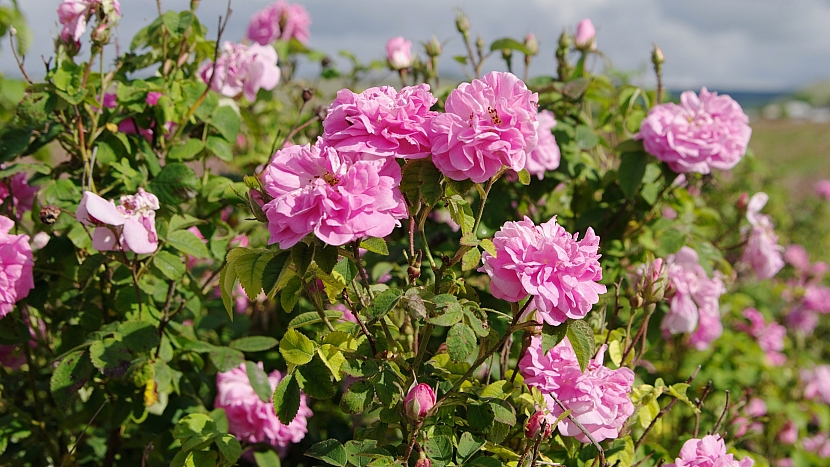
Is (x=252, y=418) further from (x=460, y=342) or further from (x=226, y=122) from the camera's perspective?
(x=460, y=342)

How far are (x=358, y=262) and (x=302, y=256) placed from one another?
0.08 meters

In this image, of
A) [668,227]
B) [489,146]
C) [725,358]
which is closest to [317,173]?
[489,146]

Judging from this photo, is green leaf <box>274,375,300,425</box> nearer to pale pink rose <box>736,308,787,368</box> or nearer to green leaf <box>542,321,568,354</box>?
green leaf <box>542,321,568,354</box>

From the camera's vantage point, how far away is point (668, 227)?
173 centimetres

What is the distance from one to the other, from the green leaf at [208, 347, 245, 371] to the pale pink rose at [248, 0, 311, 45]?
152 cm

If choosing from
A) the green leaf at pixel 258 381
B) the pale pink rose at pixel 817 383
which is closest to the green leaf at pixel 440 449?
the green leaf at pixel 258 381

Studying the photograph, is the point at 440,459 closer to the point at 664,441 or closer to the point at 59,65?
the point at 59,65

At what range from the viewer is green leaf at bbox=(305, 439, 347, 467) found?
A: 3.04ft

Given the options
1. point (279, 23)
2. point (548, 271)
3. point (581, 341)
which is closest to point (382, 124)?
point (548, 271)

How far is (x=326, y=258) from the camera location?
2.75ft

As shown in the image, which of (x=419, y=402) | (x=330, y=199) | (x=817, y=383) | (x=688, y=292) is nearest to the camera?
(x=330, y=199)

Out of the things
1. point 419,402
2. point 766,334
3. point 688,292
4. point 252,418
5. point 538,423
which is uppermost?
point 419,402

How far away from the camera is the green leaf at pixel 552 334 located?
902 millimetres

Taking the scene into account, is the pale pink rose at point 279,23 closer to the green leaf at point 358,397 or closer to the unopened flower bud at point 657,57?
the unopened flower bud at point 657,57
